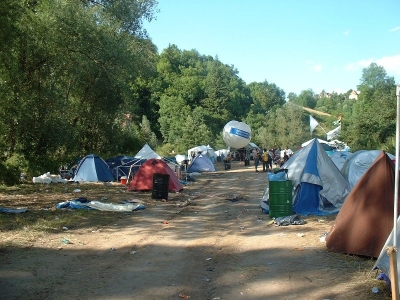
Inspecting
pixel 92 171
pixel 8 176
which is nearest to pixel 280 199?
pixel 8 176

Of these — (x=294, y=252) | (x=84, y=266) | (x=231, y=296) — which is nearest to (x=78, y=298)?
(x=84, y=266)

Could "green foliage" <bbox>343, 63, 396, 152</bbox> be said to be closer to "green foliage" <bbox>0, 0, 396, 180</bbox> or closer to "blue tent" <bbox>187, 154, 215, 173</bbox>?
"green foliage" <bbox>0, 0, 396, 180</bbox>

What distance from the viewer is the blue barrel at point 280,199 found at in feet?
39.2

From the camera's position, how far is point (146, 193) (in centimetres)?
1803

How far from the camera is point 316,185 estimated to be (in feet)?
43.8

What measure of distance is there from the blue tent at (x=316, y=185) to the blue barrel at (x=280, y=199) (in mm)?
1047

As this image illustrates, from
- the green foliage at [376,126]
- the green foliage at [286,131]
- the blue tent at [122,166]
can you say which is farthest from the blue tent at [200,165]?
the green foliage at [286,131]

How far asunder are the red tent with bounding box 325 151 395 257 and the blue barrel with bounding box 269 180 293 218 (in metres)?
3.73

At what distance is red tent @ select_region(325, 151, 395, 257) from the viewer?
7.61 m

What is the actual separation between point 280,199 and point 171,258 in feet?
15.8

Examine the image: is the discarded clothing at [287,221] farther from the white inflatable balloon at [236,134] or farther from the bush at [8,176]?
the white inflatable balloon at [236,134]

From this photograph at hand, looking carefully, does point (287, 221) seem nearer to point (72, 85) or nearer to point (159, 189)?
point (159, 189)

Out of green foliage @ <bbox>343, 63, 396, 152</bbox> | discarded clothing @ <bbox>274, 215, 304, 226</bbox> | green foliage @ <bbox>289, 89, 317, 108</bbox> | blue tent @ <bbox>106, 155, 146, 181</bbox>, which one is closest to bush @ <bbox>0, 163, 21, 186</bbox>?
blue tent @ <bbox>106, 155, 146, 181</bbox>

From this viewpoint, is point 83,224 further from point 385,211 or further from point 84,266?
point 385,211
